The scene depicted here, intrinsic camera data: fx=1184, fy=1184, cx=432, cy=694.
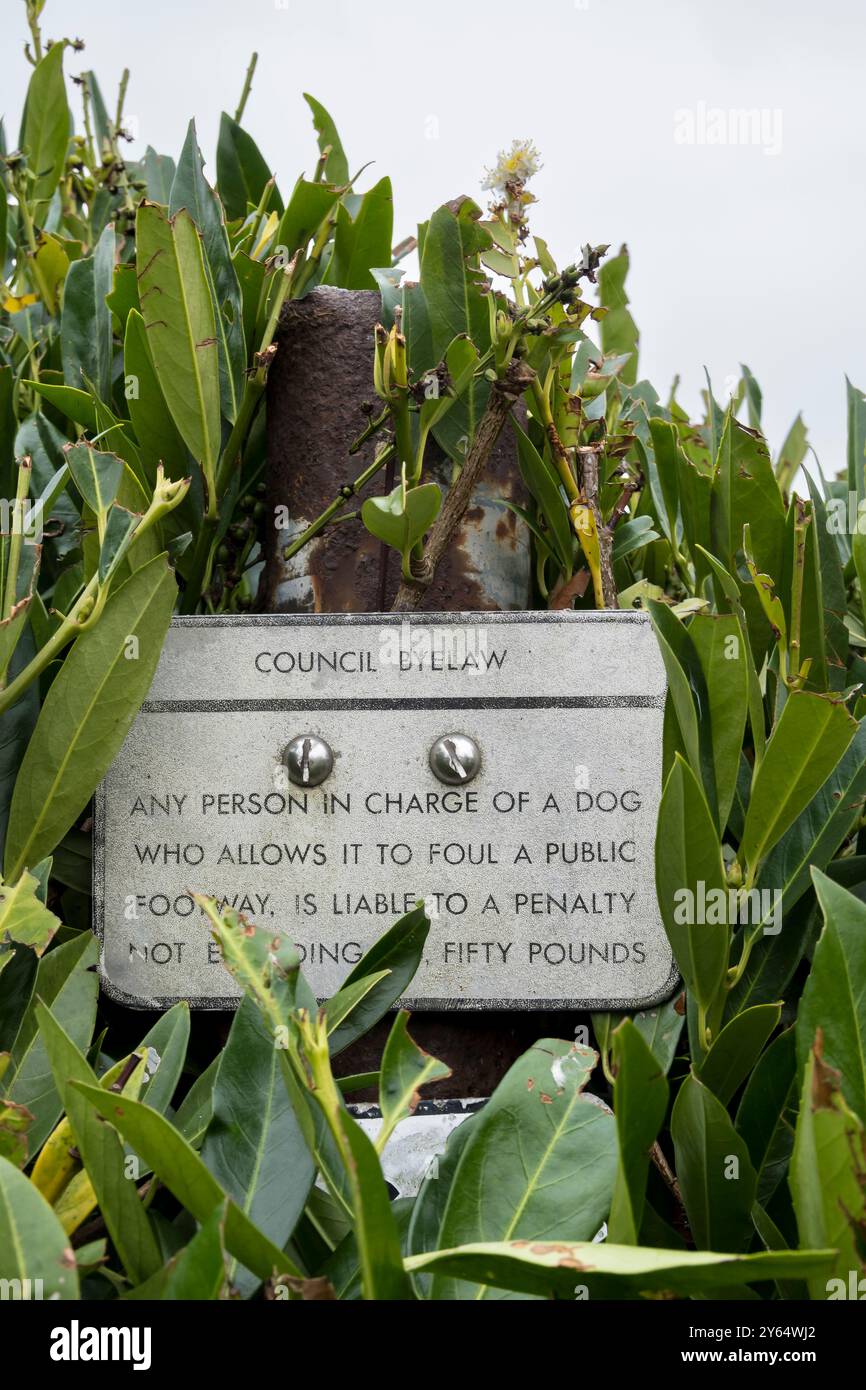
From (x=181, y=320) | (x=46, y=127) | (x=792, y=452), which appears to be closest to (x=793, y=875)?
(x=181, y=320)

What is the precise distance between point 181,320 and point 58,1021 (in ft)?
2.15

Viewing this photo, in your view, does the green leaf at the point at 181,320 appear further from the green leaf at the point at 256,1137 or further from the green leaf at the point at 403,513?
the green leaf at the point at 256,1137

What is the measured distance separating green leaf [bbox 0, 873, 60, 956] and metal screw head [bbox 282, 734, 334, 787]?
305 millimetres

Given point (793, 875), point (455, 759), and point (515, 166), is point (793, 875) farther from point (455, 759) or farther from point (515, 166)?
point (515, 166)

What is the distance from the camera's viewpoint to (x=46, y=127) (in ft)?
5.45

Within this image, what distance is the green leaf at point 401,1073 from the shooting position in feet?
2.44

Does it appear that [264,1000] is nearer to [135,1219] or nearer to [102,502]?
[135,1219]

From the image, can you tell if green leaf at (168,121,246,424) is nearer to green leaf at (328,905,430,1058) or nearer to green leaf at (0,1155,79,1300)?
green leaf at (328,905,430,1058)

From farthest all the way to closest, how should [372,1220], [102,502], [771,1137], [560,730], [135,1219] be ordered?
[560,730] < [102,502] < [771,1137] < [135,1219] < [372,1220]

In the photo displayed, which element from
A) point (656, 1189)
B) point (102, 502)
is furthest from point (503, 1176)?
point (102, 502)

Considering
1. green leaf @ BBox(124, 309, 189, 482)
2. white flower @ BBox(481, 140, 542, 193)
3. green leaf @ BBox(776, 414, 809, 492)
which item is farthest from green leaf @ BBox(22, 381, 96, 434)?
green leaf @ BBox(776, 414, 809, 492)

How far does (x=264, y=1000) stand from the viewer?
2.52 ft

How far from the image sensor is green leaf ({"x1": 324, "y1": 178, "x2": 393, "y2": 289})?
4.47ft
